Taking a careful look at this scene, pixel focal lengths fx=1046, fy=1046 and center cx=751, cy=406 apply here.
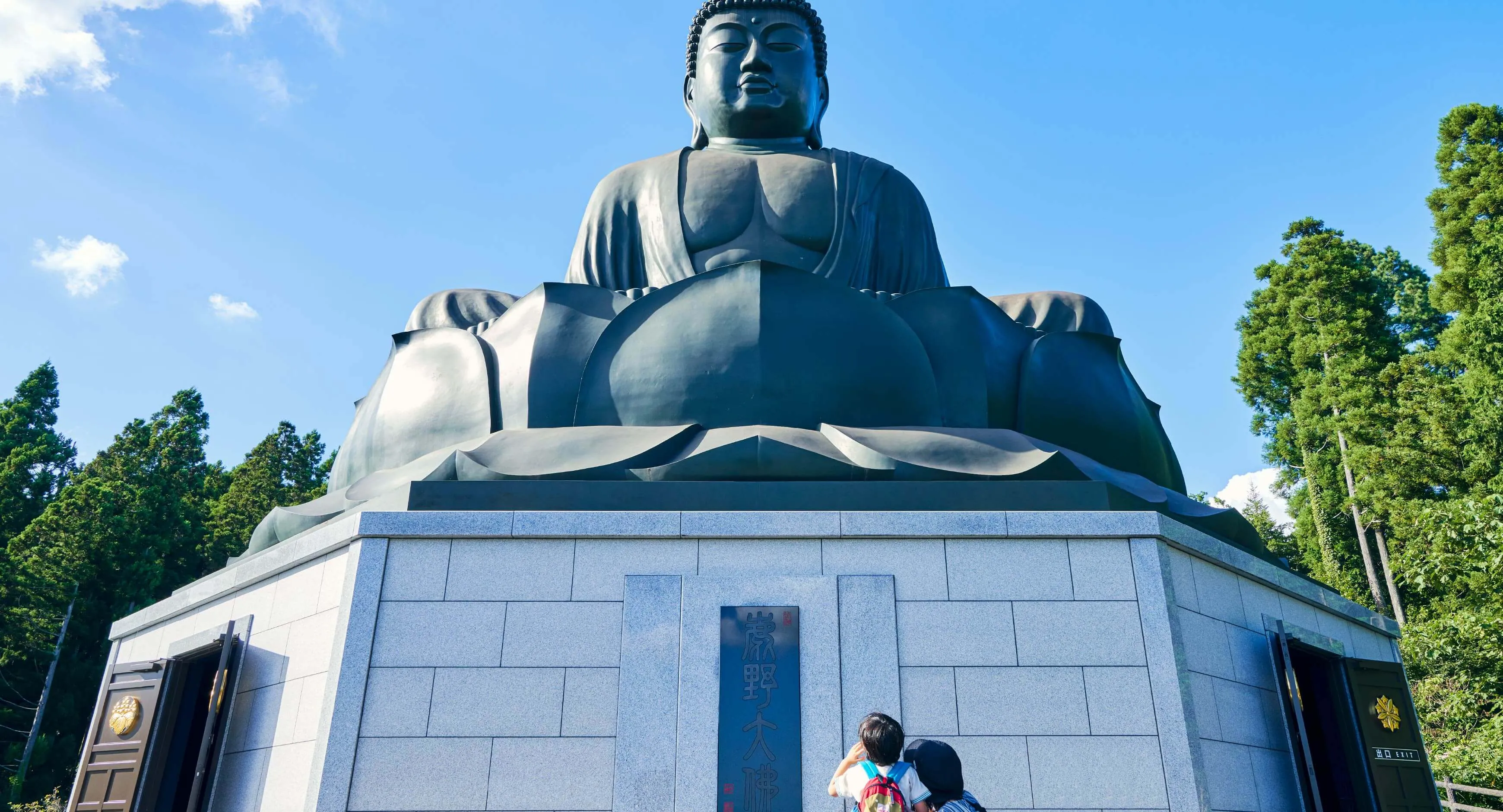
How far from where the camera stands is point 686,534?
4.60m

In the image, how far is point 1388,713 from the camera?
5.32 metres

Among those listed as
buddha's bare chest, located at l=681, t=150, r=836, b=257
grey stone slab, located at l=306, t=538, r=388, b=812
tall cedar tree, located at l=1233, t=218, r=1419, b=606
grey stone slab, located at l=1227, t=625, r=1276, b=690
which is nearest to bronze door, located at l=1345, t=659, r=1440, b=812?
grey stone slab, located at l=1227, t=625, r=1276, b=690

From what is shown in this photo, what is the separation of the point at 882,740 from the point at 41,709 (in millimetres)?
18243

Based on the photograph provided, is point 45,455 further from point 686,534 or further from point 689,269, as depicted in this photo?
point 686,534

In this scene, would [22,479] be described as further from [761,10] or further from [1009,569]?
[1009,569]

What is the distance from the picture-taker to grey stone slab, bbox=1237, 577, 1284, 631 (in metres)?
5.19

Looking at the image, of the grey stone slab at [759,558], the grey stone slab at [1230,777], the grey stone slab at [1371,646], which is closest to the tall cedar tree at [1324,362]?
the grey stone slab at [1371,646]

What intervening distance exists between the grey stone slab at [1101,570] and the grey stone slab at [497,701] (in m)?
2.28

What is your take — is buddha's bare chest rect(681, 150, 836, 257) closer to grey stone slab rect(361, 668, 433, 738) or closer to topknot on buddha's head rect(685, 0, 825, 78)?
topknot on buddha's head rect(685, 0, 825, 78)

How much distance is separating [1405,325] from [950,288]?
65.3 feet

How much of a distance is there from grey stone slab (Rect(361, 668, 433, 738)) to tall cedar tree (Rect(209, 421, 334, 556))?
17.5m

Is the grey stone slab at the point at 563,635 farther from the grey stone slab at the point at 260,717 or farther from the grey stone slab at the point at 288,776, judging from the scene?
the grey stone slab at the point at 260,717

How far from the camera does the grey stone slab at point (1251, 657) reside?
16.2 feet

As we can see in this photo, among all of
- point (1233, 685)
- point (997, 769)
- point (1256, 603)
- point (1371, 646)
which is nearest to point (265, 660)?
point (997, 769)
